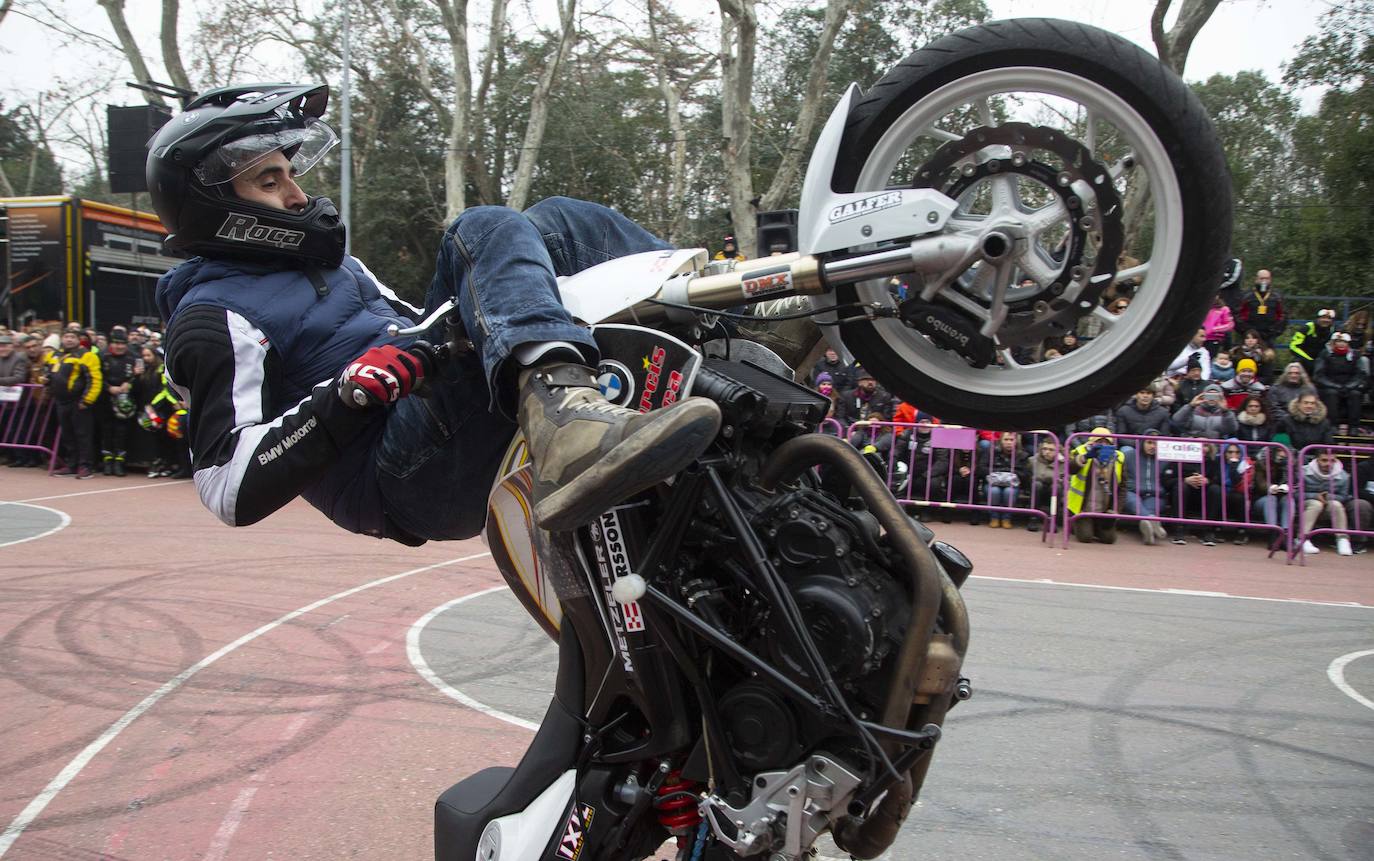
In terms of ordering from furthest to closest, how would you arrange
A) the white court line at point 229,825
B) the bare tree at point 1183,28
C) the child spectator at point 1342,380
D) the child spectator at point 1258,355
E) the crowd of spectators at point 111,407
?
the crowd of spectators at point 111,407 < the child spectator at point 1258,355 < the child spectator at point 1342,380 < the bare tree at point 1183,28 < the white court line at point 229,825

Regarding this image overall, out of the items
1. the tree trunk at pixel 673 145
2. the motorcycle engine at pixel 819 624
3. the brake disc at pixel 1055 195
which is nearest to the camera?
the motorcycle engine at pixel 819 624

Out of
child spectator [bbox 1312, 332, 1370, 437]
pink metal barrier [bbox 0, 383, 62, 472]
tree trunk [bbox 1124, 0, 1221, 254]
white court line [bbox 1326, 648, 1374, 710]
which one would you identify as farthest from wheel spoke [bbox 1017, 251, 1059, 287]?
pink metal barrier [bbox 0, 383, 62, 472]

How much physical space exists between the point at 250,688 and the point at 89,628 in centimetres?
170

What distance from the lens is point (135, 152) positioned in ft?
41.4

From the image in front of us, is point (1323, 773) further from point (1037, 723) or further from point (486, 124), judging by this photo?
point (486, 124)

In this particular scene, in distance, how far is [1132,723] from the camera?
15.4 ft

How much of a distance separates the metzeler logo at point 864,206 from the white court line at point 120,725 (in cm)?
344

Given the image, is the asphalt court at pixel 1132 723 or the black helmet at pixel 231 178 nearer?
the black helmet at pixel 231 178

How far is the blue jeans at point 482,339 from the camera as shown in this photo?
2.29 metres

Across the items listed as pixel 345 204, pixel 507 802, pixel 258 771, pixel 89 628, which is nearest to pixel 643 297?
pixel 507 802

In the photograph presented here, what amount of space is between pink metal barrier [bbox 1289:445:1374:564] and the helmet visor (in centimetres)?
902

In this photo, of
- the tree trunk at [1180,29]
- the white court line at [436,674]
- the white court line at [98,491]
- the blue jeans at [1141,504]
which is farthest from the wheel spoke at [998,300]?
the white court line at [98,491]

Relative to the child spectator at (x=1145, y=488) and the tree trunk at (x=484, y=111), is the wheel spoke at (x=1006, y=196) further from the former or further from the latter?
the tree trunk at (x=484, y=111)

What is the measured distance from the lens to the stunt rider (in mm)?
2287
